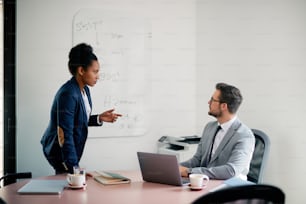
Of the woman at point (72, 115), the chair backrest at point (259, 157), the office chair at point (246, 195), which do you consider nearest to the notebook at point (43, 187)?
the woman at point (72, 115)

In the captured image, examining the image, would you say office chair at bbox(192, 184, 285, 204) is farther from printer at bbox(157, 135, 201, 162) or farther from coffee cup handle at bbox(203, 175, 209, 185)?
printer at bbox(157, 135, 201, 162)

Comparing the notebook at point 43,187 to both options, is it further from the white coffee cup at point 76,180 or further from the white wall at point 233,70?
the white wall at point 233,70

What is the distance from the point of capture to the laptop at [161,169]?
2422mm

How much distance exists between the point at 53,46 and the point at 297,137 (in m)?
2.41

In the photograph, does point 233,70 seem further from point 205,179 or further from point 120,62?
point 205,179

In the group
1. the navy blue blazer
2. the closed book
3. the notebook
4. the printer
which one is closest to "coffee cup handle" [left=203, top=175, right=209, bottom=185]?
the closed book

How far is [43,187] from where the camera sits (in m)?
2.39

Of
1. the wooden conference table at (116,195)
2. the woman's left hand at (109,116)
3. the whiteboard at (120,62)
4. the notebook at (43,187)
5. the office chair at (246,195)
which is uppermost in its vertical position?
the whiteboard at (120,62)

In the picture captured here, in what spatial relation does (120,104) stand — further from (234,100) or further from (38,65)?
(234,100)

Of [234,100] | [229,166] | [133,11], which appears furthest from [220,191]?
[133,11]

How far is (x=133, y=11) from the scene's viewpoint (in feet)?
13.0

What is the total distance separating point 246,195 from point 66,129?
187cm

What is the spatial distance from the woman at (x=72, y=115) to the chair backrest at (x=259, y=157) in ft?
4.14

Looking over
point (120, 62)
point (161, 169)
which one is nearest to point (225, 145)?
point (161, 169)
